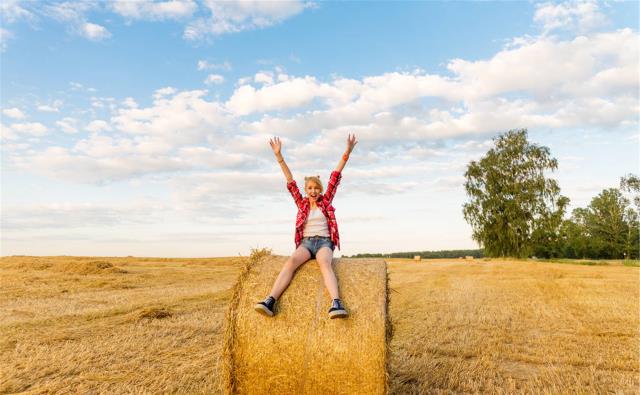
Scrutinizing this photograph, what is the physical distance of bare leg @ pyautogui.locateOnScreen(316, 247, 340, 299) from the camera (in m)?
5.31

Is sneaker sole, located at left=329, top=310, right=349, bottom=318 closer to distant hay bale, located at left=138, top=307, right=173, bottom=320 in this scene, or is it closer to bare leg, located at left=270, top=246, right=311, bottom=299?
bare leg, located at left=270, top=246, right=311, bottom=299

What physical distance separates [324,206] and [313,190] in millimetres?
224

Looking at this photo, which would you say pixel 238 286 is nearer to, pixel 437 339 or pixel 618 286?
pixel 437 339

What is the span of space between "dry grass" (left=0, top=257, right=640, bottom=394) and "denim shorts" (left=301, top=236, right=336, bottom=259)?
742mm

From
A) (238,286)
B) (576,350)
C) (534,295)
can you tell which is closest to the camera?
(238,286)

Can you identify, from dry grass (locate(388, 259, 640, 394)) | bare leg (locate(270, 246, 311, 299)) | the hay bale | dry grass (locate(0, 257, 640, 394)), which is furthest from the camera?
dry grass (locate(388, 259, 640, 394))

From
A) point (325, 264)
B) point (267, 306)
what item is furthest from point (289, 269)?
point (267, 306)

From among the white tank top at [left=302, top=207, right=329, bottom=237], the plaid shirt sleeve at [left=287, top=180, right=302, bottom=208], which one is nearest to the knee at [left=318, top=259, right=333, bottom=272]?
the white tank top at [left=302, top=207, right=329, bottom=237]

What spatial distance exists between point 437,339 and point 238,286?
3.65 m

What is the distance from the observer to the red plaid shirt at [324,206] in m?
5.96

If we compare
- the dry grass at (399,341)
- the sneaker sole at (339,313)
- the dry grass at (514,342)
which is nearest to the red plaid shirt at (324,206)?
the dry grass at (399,341)

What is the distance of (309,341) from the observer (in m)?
5.12

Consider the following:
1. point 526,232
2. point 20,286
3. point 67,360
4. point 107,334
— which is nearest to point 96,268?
point 20,286

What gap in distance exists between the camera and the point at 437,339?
796cm
